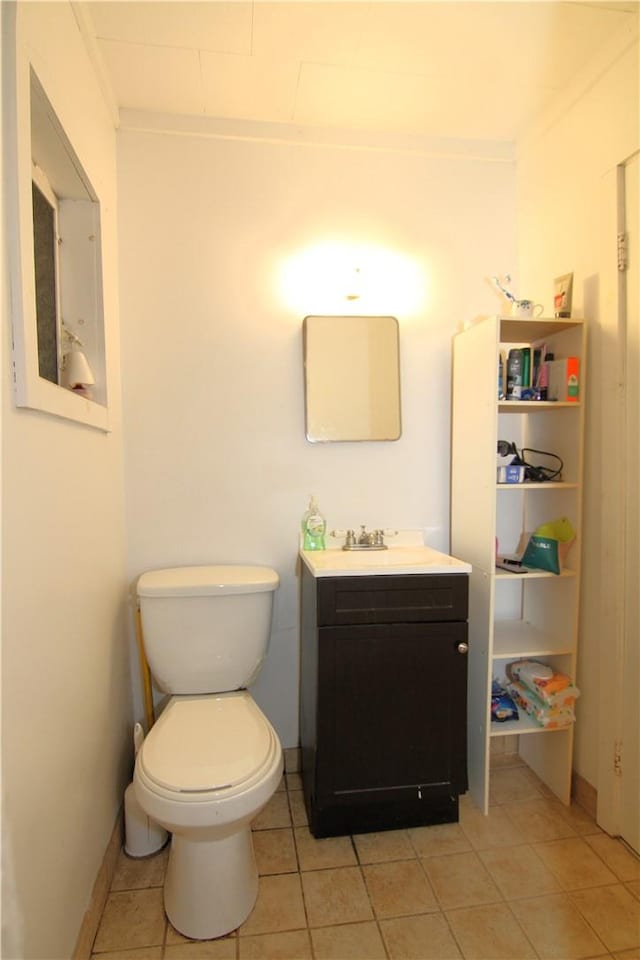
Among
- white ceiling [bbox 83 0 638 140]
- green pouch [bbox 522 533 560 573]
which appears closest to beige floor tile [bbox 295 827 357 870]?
green pouch [bbox 522 533 560 573]

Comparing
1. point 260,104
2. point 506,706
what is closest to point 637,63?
point 260,104

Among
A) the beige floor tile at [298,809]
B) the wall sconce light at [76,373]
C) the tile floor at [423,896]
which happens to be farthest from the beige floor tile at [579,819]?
the wall sconce light at [76,373]

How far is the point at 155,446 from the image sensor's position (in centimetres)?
186

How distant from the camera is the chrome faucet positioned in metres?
1.92

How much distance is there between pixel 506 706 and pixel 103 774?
1383 millimetres

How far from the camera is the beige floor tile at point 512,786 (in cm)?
182

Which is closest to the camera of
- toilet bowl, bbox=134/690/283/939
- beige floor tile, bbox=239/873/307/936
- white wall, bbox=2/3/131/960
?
white wall, bbox=2/3/131/960

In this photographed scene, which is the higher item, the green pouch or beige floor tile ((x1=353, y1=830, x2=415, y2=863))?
the green pouch

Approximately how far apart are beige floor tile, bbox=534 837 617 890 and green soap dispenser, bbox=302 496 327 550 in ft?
3.94

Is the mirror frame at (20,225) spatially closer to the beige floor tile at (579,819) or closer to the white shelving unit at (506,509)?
the white shelving unit at (506,509)

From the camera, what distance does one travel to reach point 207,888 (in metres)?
1.30

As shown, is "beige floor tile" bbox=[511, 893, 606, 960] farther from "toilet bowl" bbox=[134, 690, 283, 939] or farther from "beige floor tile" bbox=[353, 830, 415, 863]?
"toilet bowl" bbox=[134, 690, 283, 939]

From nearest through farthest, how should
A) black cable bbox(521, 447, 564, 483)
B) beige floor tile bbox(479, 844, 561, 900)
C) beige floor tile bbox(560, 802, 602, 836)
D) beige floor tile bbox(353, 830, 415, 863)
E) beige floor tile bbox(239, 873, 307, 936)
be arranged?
beige floor tile bbox(239, 873, 307, 936) < beige floor tile bbox(479, 844, 561, 900) < beige floor tile bbox(353, 830, 415, 863) < beige floor tile bbox(560, 802, 602, 836) < black cable bbox(521, 447, 564, 483)

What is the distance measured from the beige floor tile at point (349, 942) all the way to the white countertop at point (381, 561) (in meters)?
0.91
